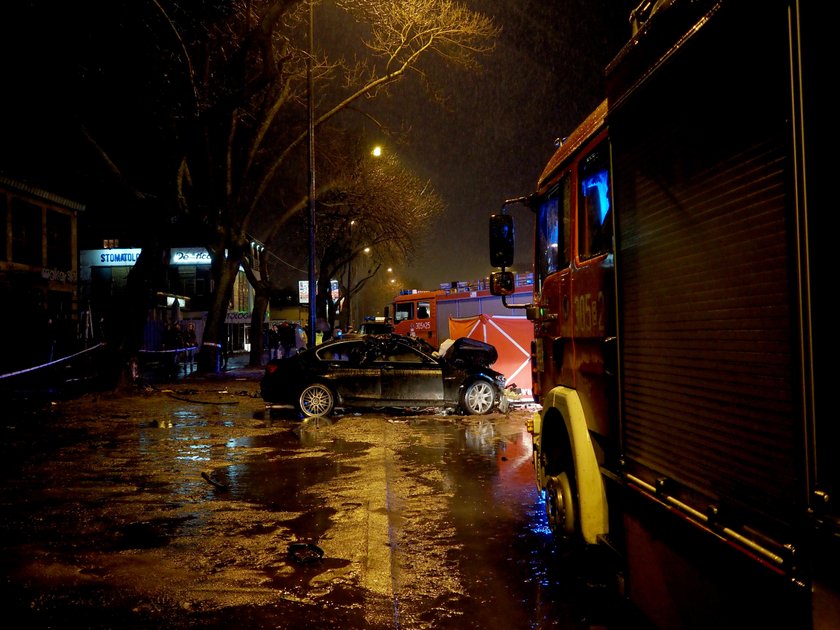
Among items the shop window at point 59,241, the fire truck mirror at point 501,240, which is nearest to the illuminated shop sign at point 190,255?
the shop window at point 59,241

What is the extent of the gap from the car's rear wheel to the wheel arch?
830cm

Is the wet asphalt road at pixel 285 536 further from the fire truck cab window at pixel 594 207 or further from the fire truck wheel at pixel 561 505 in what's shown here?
the fire truck cab window at pixel 594 207

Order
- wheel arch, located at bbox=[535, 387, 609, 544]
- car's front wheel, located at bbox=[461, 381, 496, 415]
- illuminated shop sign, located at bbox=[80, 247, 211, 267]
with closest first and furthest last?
wheel arch, located at bbox=[535, 387, 609, 544] → car's front wheel, located at bbox=[461, 381, 496, 415] → illuminated shop sign, located at bbox=[80, 247, 211, 267]

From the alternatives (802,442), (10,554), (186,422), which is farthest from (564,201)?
(186,422)

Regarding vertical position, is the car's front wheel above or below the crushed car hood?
below

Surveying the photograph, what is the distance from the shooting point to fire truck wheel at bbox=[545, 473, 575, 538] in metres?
4.18

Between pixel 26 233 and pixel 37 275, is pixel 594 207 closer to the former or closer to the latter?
pixel 37 275

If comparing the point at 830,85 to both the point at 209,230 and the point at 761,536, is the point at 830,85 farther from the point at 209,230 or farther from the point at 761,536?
the point at 209,230

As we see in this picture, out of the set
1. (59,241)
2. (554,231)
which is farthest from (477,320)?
(59,241)

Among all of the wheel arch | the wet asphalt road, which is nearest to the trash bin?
the wet asphalt road

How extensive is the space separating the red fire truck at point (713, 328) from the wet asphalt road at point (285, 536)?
924 mm

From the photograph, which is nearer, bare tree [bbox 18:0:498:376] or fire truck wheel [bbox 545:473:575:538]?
fire truck wheel [bbox 545:473:575:538]

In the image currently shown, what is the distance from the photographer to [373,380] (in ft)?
40.6

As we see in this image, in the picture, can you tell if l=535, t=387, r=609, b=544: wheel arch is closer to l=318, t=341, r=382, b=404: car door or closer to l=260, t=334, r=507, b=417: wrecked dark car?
Answer: l=260, t=334, r=507, b=417: wrecked dark car
